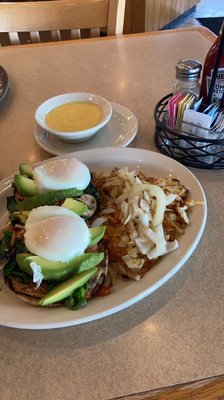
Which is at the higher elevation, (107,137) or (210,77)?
(210,77)

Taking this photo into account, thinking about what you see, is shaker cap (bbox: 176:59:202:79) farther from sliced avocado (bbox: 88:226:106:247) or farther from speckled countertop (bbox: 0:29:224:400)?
sliced avocado (bbox: 88:226:106:247)

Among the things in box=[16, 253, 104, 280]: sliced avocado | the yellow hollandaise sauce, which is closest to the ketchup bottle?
the yellow hollandaise sauce

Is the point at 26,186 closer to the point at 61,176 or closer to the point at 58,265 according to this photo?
the point at 61,176

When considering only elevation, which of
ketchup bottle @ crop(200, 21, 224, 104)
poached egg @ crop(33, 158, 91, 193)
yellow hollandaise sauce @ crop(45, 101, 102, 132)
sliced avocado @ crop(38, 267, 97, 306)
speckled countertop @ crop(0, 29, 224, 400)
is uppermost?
ketchup bottle @ crop(200, 21, 224, 104)

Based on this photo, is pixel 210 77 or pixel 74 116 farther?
pixel 74 116

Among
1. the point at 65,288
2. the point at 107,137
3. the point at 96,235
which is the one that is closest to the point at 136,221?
the point at 96,235

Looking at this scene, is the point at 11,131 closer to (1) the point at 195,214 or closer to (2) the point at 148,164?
(2) the point at 148,164

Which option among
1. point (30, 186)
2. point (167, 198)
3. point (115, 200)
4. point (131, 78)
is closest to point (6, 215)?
point (30, 186)
